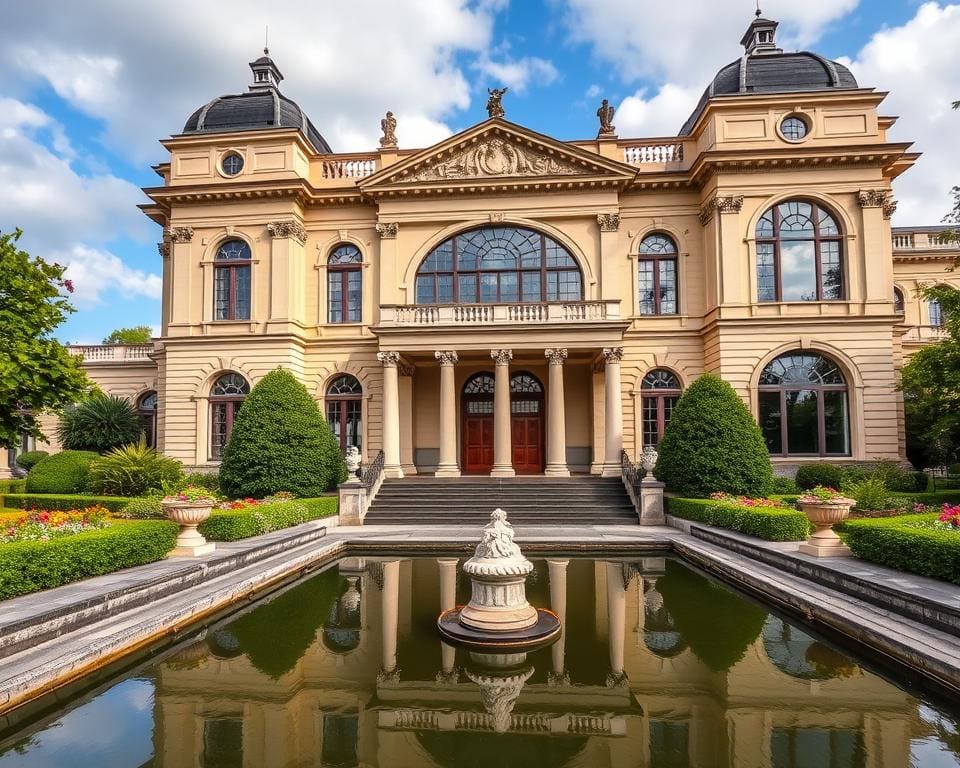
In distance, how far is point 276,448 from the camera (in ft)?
63.4

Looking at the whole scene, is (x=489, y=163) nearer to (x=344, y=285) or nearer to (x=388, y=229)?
(x=388, y=229)

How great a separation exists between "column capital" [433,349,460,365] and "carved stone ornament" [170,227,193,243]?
1257 centimetres

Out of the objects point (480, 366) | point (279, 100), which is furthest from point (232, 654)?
point (279, 100)

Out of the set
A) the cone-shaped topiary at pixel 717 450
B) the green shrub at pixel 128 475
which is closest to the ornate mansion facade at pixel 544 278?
the cone-shaped topiary at pixel 717 450

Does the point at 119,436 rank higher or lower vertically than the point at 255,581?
higher

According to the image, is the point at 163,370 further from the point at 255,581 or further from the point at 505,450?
the point at 255,581

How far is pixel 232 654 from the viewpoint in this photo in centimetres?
737

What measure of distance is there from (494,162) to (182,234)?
1391 cm

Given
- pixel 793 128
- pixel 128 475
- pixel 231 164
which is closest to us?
pixel 128 475

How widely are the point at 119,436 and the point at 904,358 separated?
3590 centimetres

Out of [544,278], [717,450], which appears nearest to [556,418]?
[717,450]

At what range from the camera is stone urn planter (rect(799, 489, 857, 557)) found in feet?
37.8

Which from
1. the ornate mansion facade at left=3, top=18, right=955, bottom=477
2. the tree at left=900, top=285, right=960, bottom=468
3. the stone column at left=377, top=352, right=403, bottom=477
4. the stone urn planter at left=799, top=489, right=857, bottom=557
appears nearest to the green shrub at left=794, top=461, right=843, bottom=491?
the ornate mansion facade at left=3, top=18, right=955, bottom=477

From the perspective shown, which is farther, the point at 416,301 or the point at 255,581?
the point at 416,301
